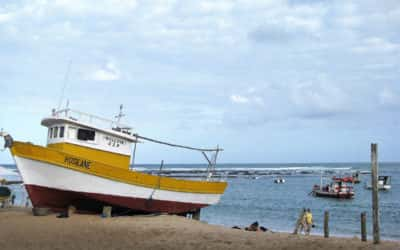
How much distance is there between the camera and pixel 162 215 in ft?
75.4

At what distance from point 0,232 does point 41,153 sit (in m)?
3.82

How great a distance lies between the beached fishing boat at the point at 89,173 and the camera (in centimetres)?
2031

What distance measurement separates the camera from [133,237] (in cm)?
1683

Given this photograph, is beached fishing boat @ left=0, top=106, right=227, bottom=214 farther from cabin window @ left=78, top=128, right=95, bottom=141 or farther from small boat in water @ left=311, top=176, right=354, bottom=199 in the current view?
small boat in water @ left=311, top=176, right=354, bottom=199

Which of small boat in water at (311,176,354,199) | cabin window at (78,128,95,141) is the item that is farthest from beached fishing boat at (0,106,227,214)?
small boat in water at (311,176,354,199)

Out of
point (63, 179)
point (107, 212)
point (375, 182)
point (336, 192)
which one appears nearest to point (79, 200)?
point (107, 212)

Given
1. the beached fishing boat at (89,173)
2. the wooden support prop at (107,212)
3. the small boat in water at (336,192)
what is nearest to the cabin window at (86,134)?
the beached fishing boat at (89,173)

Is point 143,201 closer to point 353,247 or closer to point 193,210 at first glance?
point 193,210

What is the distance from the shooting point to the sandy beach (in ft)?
50.3

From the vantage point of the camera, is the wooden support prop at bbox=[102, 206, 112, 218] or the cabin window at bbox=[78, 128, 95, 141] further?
the cabin window at bbox=[78, 128, 95, 141]

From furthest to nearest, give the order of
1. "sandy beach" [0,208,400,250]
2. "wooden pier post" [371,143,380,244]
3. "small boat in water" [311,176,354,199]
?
1. "small boat in water" [311,176,354,199]
2. "sandy beach" [0,208,400,250]
3. "wooden pier post" [371,143,380,244]

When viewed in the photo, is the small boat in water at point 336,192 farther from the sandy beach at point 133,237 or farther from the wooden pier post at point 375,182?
the wooden pier post at point 375,182

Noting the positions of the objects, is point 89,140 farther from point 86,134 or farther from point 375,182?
point 375,182

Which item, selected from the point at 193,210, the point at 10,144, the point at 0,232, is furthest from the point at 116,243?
the point at 193,210
